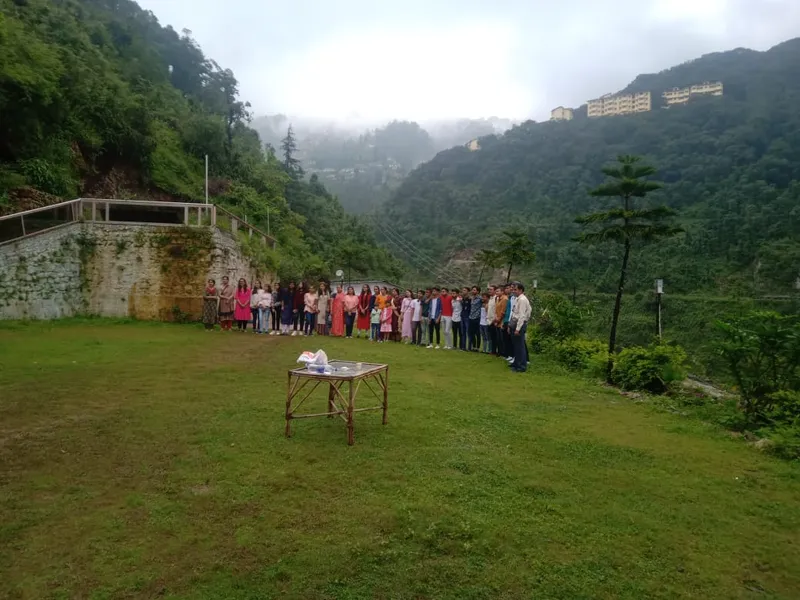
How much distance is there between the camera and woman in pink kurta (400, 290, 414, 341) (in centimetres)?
1362

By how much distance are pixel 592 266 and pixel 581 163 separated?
24.3 metres

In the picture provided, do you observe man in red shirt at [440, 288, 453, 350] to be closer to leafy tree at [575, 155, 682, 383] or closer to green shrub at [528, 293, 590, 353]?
green shrub at [528, 293, 590, 353]

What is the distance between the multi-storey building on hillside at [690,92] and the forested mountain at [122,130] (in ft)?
181

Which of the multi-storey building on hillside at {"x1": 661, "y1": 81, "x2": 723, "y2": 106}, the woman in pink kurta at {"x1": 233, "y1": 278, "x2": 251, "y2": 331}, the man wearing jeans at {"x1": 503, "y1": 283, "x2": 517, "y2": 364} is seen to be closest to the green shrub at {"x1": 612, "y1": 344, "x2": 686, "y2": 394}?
the man wearing jeans at {"x1": 503, "y1": 283, "x2": 517, "y2": 364}

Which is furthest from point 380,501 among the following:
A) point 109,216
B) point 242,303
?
point 109,216

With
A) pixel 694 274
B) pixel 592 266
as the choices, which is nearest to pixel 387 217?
pixel 592 266

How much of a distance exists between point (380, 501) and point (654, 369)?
21.2ft

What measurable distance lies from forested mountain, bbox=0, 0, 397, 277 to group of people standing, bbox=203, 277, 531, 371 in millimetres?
5148

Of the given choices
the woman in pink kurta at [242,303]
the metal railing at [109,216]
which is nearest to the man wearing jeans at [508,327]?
the woman in pink kurta at [242,303]

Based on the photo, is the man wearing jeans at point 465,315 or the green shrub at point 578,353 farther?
the man wearing jeans at point 465,315

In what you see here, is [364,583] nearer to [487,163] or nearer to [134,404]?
[134,404]

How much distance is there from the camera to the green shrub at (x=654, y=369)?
8.64m

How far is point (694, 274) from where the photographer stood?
124 ft

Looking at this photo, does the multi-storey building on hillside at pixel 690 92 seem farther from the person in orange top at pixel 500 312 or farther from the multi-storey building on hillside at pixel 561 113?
the person in orange top at pixel 500 312
